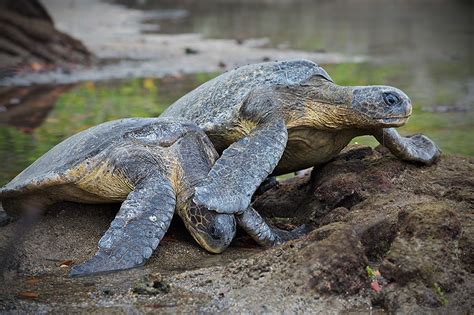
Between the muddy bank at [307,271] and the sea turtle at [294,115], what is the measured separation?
0.50 m

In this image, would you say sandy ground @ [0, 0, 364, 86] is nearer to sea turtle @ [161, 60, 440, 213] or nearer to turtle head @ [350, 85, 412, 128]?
sea turtle @ [161, 60, 440, 213]

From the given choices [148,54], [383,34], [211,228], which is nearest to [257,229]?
[211,228]

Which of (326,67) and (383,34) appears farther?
(383,34)

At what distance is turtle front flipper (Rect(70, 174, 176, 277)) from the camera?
3949 millimetres

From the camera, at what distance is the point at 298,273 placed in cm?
356

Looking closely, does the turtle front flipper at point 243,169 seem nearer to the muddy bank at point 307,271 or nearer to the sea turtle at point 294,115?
the sea turtle at point 294,115

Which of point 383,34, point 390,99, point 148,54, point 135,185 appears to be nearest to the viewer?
point 135,185

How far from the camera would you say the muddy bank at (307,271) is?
3492 mm

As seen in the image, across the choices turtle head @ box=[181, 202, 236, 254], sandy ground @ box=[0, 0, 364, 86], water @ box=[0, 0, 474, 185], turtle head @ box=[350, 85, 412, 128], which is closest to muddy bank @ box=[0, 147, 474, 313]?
turtle head @ box=[181, 202, 236, 254]

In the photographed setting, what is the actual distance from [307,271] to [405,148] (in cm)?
161

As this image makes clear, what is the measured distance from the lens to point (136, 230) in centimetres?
409

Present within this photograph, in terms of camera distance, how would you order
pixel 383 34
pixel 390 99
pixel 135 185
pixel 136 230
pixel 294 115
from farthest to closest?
pixel 383 34 < pixel 294 115 < pixel 390 99 < pixel 135 185 < pixel 136 230

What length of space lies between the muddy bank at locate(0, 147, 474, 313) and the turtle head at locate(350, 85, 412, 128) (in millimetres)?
459

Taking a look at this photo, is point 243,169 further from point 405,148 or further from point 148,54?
point 148,54
